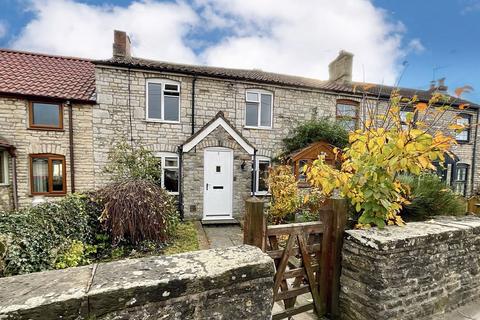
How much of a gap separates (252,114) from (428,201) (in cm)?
728

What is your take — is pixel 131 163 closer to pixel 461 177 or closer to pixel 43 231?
pixel 43 231

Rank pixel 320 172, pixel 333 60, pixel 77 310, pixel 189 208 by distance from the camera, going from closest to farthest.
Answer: pixel 77 310
pixel 320 172
pixel 189 208
pixel 333 60

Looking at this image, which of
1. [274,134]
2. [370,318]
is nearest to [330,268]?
[370,318]

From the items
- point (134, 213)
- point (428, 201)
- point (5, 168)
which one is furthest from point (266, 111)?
point (5, 168)

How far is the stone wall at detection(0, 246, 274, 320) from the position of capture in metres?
1.21

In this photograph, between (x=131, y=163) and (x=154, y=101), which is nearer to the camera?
(x=131, y=163)

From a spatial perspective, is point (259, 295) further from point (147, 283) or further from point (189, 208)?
point (189, 208)

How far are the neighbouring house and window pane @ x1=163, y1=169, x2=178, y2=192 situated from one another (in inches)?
110

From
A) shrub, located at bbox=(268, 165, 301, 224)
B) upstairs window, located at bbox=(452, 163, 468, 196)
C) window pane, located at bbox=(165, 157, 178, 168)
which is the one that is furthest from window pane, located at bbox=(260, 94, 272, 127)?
upstairs window, located at bbox=(452, 163, 468, 196)

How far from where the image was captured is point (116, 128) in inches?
343

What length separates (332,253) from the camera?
111 inches

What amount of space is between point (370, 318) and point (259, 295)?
1.69 meters

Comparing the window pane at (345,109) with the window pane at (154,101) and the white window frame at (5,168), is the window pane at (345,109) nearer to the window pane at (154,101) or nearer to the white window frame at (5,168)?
the window pane at (154,101)

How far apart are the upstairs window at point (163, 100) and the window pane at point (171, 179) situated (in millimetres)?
2099
